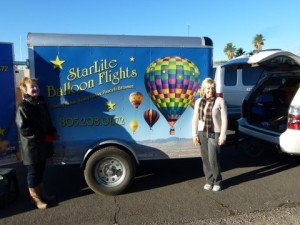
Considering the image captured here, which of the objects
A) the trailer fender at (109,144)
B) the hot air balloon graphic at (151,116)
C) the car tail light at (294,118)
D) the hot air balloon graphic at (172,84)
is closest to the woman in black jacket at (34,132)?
the trailer fender at (109,144)

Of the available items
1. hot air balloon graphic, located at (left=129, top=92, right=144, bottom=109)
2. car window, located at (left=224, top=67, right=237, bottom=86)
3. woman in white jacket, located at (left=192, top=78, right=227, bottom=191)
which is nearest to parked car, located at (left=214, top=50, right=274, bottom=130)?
car window, located at (left=224, top=67, right=237, bottom=86)

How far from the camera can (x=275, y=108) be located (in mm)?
7578

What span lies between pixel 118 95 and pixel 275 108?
382 cm

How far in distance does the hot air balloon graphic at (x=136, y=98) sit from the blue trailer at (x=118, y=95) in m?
0.01

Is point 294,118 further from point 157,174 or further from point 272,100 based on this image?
point 157,174

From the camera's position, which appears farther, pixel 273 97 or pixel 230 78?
pixel 230 78

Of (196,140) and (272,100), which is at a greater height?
(272,100)

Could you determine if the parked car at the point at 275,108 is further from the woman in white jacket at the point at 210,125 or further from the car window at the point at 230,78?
the car window at the point at 230,78

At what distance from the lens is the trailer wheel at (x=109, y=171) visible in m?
5.25

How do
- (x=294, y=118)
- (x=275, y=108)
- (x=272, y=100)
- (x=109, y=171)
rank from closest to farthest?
(x=109, y=171)
(x=294, y=118)
(x=275, y=108)
(x=272, y=100)

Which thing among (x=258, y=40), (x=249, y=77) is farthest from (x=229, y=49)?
(x=249, y=77)

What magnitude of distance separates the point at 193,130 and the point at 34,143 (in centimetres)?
227

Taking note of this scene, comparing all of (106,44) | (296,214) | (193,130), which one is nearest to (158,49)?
(106,44)

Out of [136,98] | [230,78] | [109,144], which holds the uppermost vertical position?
[230,78]
